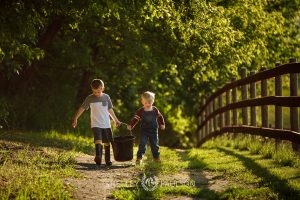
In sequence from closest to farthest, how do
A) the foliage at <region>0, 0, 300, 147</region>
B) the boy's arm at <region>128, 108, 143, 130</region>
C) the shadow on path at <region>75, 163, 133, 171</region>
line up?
the shadow on path at <region>75, 163, 133, 171</region>, the boy's arm at <region>128, 108, 143, 130</region>, the foliage at <region>0, 0, 300, 147</region>

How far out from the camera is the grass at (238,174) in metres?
6.32

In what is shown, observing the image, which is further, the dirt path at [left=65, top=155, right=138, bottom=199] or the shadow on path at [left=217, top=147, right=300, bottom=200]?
the dirt path at [left=65, top=155, right=138, bottom=199]

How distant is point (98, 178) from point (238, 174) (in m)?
1.93

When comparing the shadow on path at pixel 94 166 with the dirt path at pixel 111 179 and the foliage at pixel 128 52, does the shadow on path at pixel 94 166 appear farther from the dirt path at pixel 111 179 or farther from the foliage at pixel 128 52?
the foliage at pixel 128 52

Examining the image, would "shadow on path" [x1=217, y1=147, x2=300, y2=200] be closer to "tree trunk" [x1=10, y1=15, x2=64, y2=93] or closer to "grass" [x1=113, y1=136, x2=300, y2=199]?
"grass" [x1=113, y1=136, x2=300, y2=199]

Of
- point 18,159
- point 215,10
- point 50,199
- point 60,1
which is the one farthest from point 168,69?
point 50,199

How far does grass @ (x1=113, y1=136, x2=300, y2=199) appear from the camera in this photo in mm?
6324

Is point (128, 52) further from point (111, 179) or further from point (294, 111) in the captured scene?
point (111, 179)

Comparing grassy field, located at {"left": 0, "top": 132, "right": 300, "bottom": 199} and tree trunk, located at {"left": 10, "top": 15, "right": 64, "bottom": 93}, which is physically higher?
tree trunk, located at {"left": 10, "top": 15, "right": 64, "bottom": 93}

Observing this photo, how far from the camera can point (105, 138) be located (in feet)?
30.7

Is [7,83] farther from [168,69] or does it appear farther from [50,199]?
[50,199]

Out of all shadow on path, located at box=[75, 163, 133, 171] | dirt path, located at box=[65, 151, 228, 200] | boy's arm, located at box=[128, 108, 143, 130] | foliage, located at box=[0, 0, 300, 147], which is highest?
foliage, located at box=[0, 0, 300, 147]

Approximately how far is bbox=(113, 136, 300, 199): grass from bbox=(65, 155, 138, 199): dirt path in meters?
0.20

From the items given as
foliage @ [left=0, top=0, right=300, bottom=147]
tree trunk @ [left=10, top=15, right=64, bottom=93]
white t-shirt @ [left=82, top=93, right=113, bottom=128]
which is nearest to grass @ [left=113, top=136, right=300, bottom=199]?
white t-shirt @ [left=82, top=93, right=113, bottom=128]
